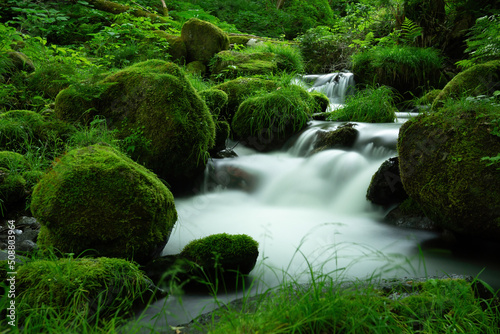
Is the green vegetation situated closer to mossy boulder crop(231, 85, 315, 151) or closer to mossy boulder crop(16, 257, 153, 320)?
mossy boulder crop(231, 85, 315, 151)

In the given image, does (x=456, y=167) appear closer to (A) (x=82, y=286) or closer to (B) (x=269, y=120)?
(A) (x=82, y=286)

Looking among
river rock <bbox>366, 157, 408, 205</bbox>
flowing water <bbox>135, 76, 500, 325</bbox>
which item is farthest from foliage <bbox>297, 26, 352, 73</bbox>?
river rock <bbox>366, 157, 408, 205</bbox>

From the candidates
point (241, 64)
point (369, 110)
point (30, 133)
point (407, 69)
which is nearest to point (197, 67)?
point (241, 64)

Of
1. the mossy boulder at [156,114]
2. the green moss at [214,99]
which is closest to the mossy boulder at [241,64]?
the green moss at [214,99]

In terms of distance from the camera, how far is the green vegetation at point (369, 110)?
652cm

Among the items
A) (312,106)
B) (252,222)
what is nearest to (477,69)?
(312,106)

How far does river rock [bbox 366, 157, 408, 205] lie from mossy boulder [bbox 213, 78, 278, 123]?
3054 millimetres

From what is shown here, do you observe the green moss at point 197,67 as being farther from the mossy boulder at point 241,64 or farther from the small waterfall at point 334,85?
the small waterfall at point 334,85

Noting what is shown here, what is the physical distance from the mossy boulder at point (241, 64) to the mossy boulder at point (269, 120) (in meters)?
2.04

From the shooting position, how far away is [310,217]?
14.3ft

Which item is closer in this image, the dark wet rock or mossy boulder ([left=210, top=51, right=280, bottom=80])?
the dark wet rock

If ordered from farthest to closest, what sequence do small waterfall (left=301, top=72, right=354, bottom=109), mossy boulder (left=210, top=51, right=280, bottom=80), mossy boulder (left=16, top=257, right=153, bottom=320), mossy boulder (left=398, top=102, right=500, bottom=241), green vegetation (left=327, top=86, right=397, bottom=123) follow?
small waterfall (left=301, top=72, right=354, bottom=109)
mossy boulder (left=210, top=51, right=280, bottom=80)
green vegetation (left=327, top=86, right=397, bottom=123)
mossy boulder (left=398, top=102, right=500, bottom=241)
mossy boulder (left=16, top=257, right=153, bottom=320)

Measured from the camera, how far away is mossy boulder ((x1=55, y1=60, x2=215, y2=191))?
15.1 feet

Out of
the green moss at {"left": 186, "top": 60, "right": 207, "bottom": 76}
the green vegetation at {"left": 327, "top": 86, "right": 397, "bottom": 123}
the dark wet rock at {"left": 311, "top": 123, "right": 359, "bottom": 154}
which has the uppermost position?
the green moss at {"left": 186, "top": 60, "right": 207, "bottom": 76}
